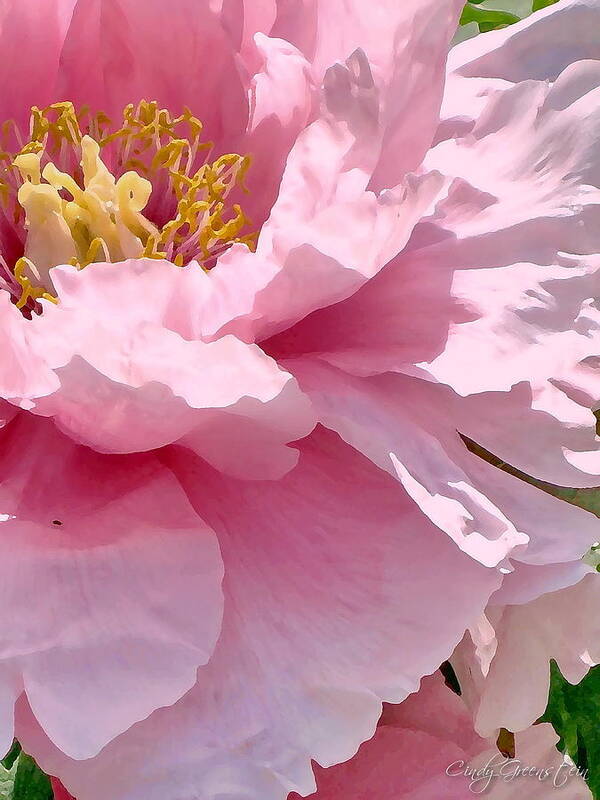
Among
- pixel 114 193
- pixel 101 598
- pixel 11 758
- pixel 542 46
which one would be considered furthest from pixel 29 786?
pixel 542 46

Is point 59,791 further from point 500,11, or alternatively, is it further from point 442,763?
point 500,11

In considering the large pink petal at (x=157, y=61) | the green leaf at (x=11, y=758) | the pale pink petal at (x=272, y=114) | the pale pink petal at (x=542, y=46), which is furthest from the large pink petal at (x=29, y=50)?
the green leaf at (x=11, y=758)

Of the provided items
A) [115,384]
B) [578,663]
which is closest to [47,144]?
[115,384]

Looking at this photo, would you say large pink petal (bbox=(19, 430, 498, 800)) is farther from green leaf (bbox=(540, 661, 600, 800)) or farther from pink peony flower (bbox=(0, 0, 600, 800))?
green leaf (bbox=(540, 661, 600, 800))

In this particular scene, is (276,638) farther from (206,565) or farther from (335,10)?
(335,10)

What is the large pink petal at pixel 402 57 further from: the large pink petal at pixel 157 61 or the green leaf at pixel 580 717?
the green leaf at pixel 580 717
